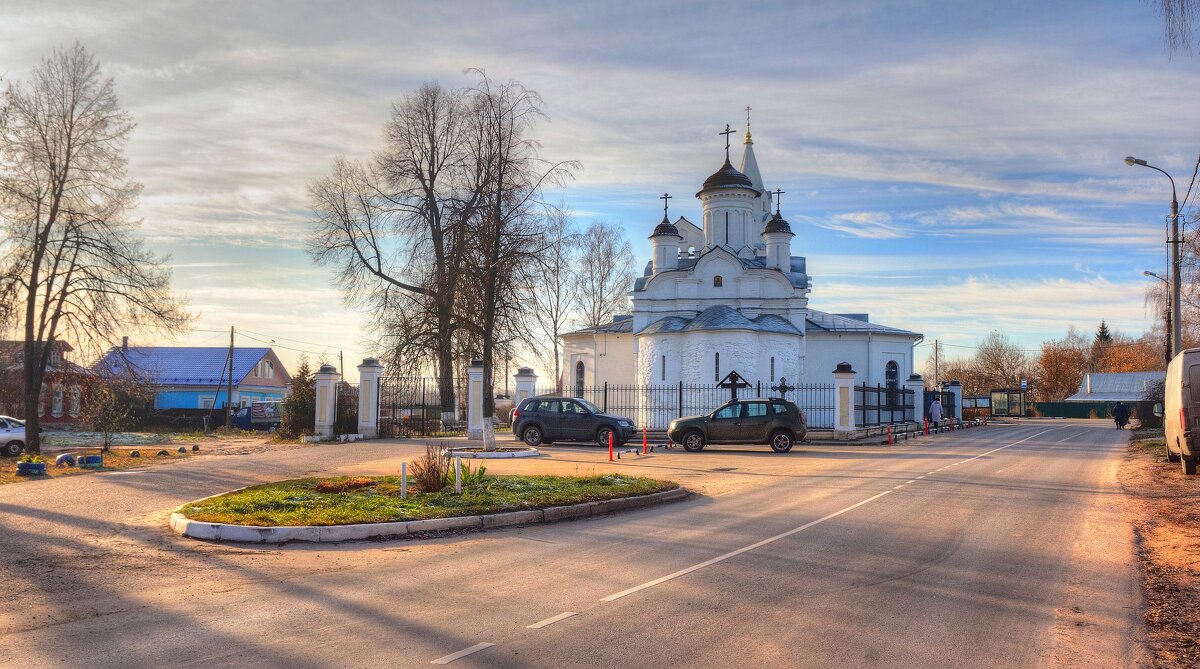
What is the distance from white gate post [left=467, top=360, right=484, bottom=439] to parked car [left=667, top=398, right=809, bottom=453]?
22.4 feet

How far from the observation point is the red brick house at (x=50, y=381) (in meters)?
28.5

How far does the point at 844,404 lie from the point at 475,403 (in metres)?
13.4

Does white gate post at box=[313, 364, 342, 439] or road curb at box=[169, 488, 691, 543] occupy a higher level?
white gate post at box=[313, 364, 342, 439]

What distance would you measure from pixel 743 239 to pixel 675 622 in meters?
41.3

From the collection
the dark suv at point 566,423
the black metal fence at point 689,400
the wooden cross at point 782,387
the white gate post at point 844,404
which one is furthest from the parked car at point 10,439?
the white gate post at point 844,404

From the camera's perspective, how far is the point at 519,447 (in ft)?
80.8

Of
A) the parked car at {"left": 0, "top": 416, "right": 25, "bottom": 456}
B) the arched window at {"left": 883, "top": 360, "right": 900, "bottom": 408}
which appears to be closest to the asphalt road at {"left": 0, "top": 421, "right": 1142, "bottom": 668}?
the parked car at {"left": 0, "top": 416, "right": 25, "bottom": 456}

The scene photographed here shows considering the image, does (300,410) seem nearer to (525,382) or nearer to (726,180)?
(525,382)

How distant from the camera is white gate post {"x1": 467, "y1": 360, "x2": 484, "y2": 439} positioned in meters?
28.1

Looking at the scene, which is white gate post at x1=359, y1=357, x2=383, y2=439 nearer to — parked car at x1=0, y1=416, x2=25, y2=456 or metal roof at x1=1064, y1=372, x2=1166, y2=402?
parked car at x1=0, y1=416, x2=25, y2=456

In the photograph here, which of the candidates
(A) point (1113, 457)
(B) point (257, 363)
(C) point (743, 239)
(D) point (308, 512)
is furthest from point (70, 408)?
(A) point (1113, 457)

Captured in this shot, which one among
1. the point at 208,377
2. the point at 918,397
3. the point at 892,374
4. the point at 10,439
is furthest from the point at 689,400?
the point at 208,377

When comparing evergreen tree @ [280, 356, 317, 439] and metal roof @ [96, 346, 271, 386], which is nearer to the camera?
evergreen tree @ [280, 356, 317, 439]

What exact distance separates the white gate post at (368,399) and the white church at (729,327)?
48.3ft
